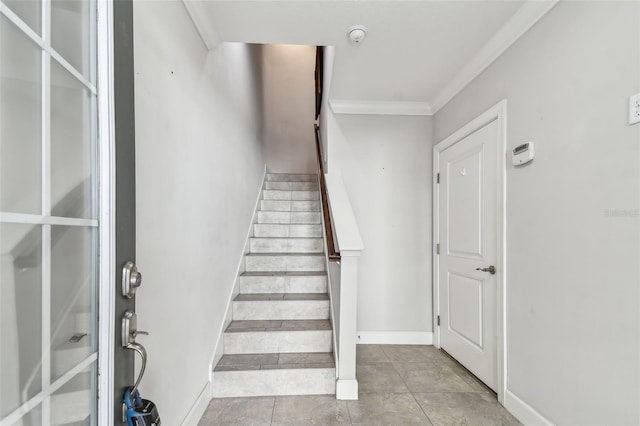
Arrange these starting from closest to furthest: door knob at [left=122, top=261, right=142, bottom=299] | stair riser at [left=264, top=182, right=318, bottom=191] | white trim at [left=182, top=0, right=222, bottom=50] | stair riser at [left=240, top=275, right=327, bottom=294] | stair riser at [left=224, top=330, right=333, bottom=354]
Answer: door knob at [left=122, top=261, right=142, bottom=299] < white trim at [left=182, top=0, right=222, bottom=50] < stair riser at [left=224, top=330, right=333, bottom=354] < stair riser at [left=240, top=275, right=327, bottom=294] < stair riser at [left=264, top=182, right=318, bottom=191]

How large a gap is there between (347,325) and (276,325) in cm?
67

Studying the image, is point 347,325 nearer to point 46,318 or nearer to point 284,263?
point 284,263

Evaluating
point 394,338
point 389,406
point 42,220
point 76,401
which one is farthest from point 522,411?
point 42,220

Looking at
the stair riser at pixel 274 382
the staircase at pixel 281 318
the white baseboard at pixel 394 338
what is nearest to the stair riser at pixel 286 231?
the staircase at pixel 281 318

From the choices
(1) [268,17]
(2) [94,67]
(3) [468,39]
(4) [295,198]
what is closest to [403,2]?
(3) [468,39]

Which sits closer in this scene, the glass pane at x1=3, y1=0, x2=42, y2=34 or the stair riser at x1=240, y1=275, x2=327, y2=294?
the glass pane at x1=3, y1=0, x2=42, y2=34

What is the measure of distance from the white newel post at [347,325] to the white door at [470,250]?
967 millimetres

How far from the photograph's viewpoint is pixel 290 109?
520 cm

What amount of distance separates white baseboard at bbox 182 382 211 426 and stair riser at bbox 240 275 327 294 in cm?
91

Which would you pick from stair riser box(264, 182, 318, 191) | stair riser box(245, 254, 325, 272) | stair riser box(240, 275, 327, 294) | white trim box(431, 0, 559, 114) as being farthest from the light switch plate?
stair riser box(264, 182, 318, 191)

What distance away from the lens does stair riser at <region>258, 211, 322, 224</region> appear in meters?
3.67

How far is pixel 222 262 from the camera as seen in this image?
7.17ft

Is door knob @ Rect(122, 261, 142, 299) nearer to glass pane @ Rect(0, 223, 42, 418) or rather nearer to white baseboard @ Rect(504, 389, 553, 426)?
glass pane @ Rect(0, 223, 42, 418)

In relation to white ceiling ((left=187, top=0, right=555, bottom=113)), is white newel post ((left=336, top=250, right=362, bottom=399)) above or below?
below
